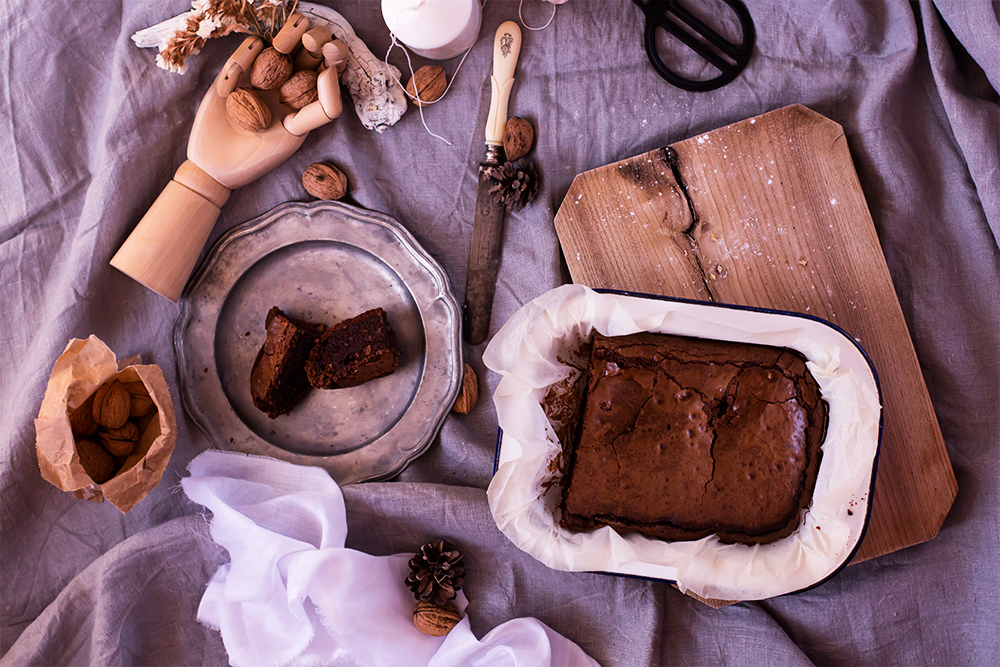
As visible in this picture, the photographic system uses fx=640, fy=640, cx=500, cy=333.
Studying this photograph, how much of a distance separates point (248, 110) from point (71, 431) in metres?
0.98

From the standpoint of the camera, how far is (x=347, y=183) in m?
1.95

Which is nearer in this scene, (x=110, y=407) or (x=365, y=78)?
(x=110, y=407)

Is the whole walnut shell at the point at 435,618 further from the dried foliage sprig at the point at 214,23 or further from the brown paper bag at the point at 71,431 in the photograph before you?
the dried foliage sprig at the point at 214,23

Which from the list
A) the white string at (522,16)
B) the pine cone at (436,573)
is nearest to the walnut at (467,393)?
the pine cone at (436,573)

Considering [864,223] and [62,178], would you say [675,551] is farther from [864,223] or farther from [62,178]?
[62,178]

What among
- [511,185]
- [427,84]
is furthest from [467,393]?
[427,84]

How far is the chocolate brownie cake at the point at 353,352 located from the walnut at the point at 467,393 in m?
0.22

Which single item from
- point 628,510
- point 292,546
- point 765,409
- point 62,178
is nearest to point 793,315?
point 765,409

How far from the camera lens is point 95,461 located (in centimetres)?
170

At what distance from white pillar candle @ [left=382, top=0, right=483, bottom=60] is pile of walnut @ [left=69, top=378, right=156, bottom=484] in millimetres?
1237

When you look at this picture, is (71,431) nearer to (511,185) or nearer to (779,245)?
(511,185)

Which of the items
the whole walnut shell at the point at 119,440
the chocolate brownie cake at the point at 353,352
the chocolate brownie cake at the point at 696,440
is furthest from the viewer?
the chocolate brownie cake at the point at 353,352

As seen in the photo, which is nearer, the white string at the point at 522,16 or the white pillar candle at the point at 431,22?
the white pillar candle at the point at 431,22

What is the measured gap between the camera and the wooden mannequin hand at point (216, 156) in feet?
5.96
